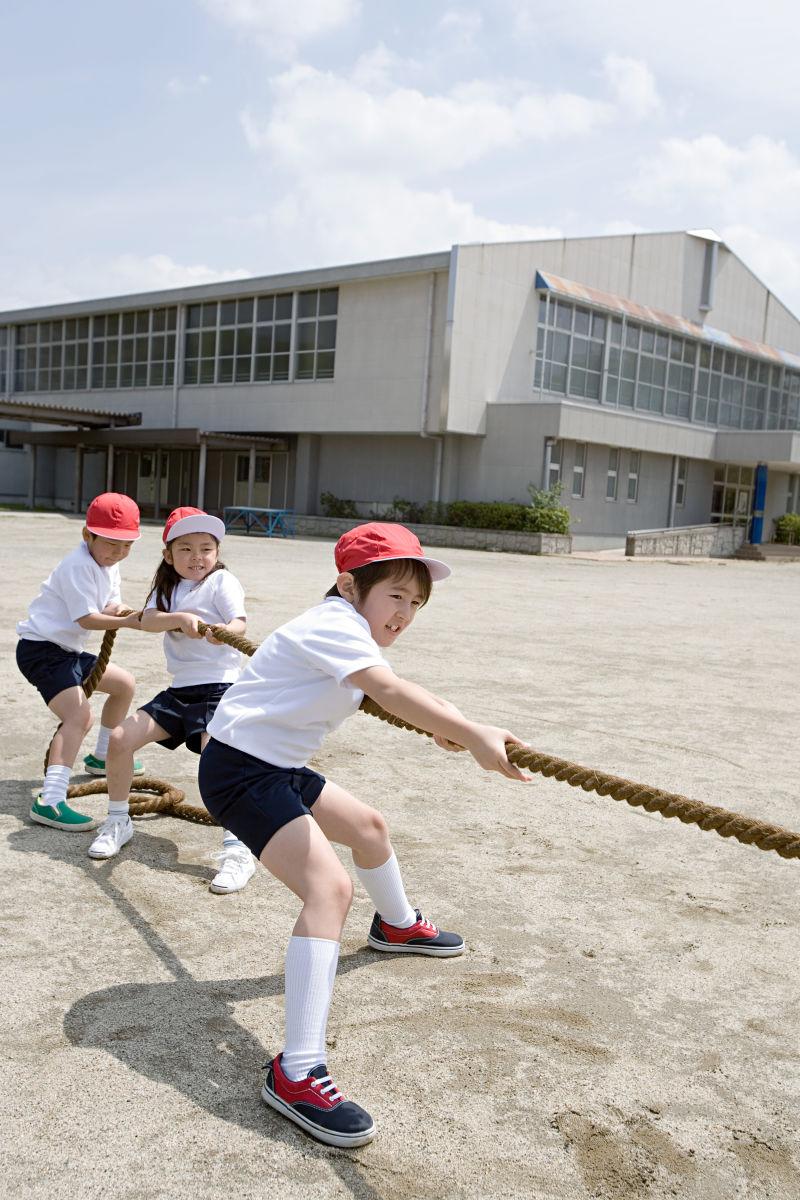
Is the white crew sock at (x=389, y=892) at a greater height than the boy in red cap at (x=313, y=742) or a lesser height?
lesser

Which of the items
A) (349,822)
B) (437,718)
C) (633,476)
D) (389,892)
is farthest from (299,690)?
(633,476)

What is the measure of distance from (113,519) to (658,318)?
32693mm

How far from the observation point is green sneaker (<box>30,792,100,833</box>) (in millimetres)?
4359

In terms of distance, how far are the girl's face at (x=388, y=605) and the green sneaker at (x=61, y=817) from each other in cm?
214

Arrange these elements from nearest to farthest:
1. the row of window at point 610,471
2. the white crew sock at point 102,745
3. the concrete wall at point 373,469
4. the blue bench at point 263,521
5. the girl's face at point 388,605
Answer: the girl's face at point 388,605
the white crew sock at point 102,745
the row of window at point 610,471
the blue bench at point 263,521
the concrete wall at point 373,469

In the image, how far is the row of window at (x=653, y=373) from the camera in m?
31.9

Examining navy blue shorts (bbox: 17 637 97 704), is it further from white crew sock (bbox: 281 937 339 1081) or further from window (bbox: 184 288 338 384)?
window (bbox: 184 288 338 384)

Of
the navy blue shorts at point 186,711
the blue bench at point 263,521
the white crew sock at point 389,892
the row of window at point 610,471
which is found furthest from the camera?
the blue bench at point 263,521

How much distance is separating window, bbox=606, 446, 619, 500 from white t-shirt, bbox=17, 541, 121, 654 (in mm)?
28772

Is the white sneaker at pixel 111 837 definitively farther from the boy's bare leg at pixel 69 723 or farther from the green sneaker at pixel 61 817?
the boy's bare leg at pixel 69 723

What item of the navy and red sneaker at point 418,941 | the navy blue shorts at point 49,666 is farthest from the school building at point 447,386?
the navy and red sneaker at point 418,941

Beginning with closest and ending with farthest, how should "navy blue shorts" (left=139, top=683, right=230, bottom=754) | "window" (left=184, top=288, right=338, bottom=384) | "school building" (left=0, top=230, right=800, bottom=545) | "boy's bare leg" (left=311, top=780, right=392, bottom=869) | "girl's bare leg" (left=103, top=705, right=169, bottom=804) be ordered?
"boy's bare leg" (left=311, top=780, right=392, bottom=869) < "girl's bare leg" (left=103, top=705, right=169, bottom=804) < "navy blue shorts" (left=139, top=683, right=230, bottom=754) < "school building" (left=0, top=230, right=800, bottom=545) < "window" (left=184, top=288, right=338, bottom=384)

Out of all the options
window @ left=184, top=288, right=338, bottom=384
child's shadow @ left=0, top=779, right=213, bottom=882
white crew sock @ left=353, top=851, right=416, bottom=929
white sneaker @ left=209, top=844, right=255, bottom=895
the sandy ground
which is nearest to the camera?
the sandy ground

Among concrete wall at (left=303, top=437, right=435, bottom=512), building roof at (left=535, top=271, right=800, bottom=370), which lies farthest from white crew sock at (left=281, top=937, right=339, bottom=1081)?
building roof at (left=535, top=271, right=800, bottom=370)
